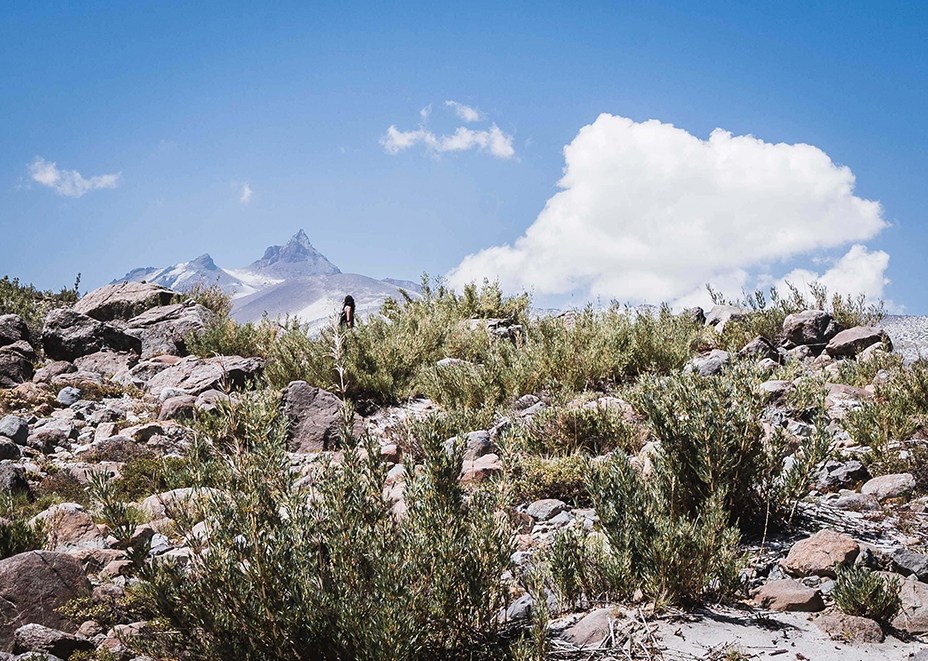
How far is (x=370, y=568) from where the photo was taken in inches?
105

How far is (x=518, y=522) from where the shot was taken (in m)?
4.39

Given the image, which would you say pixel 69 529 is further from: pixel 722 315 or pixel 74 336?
pixel 722 315

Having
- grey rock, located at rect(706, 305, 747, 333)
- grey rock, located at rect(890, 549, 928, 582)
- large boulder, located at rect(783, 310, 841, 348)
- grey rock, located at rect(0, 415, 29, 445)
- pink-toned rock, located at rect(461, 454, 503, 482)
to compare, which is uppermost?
grey rock, located at rect(706, 305, 747, 333)

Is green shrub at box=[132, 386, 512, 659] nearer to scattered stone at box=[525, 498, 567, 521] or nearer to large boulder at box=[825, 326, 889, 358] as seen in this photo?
scattered stone at box=[525, 498, 567, 521]

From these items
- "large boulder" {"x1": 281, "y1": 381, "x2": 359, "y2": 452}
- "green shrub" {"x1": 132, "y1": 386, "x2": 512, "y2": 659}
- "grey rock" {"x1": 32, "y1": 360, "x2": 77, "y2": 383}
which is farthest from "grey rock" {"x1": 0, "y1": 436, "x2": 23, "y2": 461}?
"green shrub" {"x1": 132, "y1": 386, "x2": 512, "y2": 659}

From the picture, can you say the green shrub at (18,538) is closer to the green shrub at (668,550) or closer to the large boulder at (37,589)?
the large boulder at (37,589)

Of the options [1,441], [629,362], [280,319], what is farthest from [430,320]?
[1,441]

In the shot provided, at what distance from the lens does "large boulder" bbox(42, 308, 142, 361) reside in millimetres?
12648

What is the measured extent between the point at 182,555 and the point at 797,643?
3899 millimetres

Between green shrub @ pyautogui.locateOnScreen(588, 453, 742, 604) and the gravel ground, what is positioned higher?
the gravel ground

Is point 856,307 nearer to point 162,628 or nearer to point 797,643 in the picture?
point 797,643

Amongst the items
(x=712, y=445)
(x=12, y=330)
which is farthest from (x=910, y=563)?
(x=12, y=330)

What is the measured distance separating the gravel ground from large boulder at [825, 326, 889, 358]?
44cm

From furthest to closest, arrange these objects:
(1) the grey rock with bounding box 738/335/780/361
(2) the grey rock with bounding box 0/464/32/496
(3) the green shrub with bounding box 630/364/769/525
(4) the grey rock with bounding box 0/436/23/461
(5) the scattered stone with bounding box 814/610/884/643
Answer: (1) the grey rock with bounding box 738/335/780/361, (4) the grey rock with bounding box 0/436/23/461, (2) the grey rock with bounding box 0/464/32/496, (3) the green shrub with bounding box 630/364/769/525, (5) the scattered stone with bounding box 814/610/884/643
